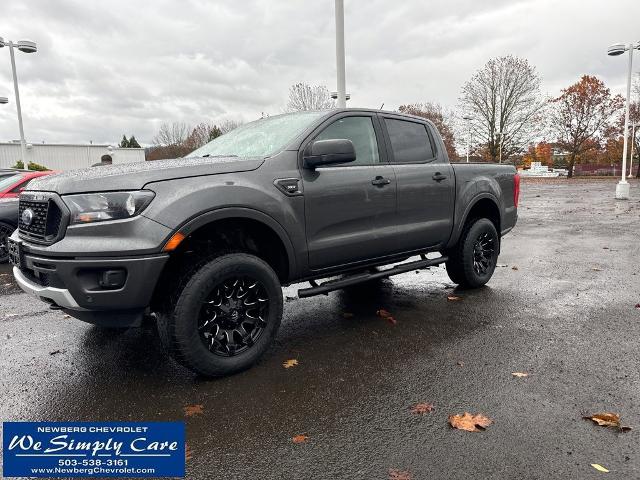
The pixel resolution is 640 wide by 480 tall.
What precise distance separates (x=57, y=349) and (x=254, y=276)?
6.60 feet

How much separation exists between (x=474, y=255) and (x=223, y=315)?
350 cm

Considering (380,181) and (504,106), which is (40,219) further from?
(504,106)

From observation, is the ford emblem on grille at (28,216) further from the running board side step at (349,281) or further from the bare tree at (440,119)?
the bare tree at (440,119)

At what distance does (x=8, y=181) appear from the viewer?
27.5 ft

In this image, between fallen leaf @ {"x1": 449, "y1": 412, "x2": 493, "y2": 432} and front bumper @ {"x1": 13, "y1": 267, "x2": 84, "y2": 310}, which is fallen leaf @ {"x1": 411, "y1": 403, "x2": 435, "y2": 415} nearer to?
fallen leaf @ {"x1": 449, "y1": 412, "x2": 493, "y2": 432}

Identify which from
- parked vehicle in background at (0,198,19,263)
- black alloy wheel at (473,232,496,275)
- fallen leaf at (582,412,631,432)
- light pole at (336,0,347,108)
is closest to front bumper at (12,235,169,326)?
fallen leaf at (582,412,631,432)

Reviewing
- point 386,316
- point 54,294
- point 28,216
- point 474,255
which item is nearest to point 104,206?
point 54,294

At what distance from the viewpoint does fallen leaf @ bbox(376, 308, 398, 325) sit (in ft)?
15.1

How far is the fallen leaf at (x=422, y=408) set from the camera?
9.39 ft

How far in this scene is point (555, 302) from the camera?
5.15m

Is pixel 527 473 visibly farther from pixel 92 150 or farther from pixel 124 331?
pixel 92 150

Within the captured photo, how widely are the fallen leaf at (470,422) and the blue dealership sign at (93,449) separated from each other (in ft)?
4.97

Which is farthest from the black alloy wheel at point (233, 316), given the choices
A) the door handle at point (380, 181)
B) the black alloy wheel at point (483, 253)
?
the black alloy wheel at point (483, 253)

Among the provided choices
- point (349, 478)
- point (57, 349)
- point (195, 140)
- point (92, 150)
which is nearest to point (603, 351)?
point (349, 478)
